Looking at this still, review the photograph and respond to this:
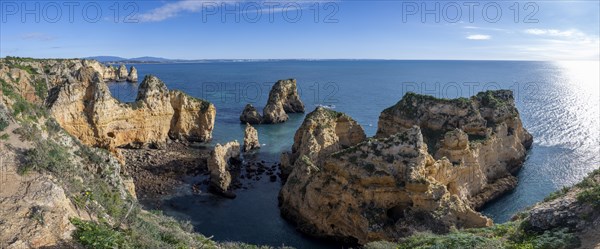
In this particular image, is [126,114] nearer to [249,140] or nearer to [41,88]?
[41,88]

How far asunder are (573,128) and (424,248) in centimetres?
6188

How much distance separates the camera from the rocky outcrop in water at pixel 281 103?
227ft

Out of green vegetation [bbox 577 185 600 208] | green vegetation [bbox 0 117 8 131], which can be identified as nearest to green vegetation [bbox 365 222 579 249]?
green vegetation [bbox 577 185 600 208]

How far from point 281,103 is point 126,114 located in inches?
1327

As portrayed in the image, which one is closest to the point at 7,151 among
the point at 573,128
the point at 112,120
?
the point at 112,120

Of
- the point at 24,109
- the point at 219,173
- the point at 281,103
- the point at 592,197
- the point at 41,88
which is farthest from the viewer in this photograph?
the point at 281,103

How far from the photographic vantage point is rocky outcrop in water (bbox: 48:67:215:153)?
1567 inches

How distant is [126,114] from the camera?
4528cm

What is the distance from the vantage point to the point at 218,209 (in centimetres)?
3338

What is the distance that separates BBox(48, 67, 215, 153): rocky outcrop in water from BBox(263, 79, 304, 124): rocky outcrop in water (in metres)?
17.1

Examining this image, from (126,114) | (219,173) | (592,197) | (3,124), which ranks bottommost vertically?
(219,173)

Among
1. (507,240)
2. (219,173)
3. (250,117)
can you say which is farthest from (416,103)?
(250,117)

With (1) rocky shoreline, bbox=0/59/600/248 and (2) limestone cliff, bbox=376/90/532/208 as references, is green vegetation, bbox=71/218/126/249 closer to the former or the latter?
(1) rocky shoreline, bbox=0/59/600/248

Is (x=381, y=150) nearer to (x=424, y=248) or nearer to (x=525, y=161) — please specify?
(x=424, y=248)
